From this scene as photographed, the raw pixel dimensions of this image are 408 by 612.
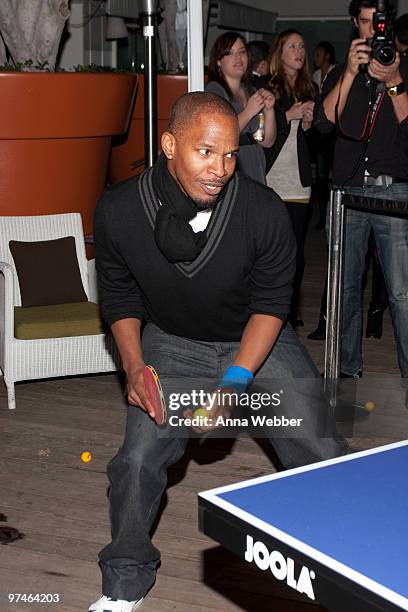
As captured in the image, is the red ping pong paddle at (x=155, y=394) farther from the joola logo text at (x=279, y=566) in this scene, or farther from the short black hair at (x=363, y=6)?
the short black hair at (x=363, y=6)

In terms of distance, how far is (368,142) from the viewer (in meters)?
4.15

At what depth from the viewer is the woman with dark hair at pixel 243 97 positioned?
477cm

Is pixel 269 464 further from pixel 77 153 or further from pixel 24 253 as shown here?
pixel 77 153

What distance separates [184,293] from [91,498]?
113 centimetres

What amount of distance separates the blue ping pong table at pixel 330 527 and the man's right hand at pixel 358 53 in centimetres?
241

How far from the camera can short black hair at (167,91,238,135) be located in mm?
2635

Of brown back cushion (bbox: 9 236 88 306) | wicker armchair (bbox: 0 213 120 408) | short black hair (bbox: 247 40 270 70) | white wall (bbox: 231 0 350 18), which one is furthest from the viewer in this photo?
white wall (bbox: 231 0 350 18)

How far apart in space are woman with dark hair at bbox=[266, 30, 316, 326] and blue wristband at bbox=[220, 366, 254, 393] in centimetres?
261

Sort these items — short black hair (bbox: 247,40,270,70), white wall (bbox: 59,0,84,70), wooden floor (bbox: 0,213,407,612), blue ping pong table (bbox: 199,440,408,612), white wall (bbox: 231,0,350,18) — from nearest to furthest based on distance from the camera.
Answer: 1. blue ping pong table (bbox: 199,440,408,612)
2. wooden floor (bbox: 0,213,407,612)
3. short black hair (bbox: 247,40,270,70)
4. white wall (bbox: 59,0,84,70)
5. white wall (bbox: 231,0,350,18)

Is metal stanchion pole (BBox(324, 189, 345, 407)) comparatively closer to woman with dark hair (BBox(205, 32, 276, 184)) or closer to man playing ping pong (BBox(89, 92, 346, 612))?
woman with dark hair (BBox(205, 32, 276, 184))

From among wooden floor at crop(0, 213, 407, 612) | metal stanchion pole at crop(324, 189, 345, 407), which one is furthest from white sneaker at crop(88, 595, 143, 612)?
metal stanchion pole at crop(324, 189, 345, 407)

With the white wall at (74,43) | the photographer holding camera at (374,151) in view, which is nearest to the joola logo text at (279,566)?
the photographer holding camera at (374,151)

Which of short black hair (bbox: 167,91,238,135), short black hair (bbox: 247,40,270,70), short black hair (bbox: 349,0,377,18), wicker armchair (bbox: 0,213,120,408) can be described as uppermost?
short black hair (bbox: 349,0,377,18)

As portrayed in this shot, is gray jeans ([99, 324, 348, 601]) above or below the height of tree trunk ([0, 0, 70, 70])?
below
